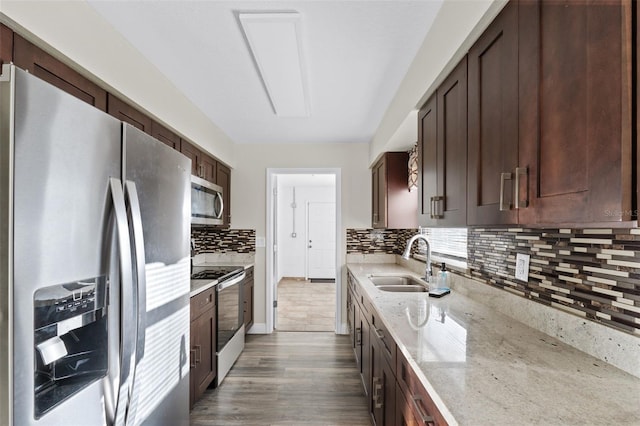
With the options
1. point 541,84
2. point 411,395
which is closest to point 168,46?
point 541,84

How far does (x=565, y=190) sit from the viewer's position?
0.77 m

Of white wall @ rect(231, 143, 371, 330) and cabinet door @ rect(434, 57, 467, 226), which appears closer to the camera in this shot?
cabinet door @ rect(434, 57, 467, 226)

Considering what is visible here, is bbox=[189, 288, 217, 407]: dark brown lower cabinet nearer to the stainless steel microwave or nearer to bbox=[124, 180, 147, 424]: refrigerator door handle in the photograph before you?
the stainless steel microwave

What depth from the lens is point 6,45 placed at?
109 cm

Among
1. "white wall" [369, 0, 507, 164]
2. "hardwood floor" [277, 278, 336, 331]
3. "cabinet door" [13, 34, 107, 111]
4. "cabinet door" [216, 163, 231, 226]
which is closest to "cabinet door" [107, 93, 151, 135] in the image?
"cabinet door" [13, 34, 107, 111]

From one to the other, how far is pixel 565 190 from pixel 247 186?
362cm

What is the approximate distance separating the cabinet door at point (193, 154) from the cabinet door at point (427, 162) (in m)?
1.91

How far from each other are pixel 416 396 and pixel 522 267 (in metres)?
0.78

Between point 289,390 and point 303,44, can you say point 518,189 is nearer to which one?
point 303,44

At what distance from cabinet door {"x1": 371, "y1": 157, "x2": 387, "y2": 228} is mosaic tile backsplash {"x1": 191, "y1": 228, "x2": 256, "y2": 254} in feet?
5.18

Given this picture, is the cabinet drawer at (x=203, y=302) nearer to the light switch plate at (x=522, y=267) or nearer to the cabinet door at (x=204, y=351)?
the cabinet door at (x=204, y=351)

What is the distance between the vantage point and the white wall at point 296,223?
7.66 m

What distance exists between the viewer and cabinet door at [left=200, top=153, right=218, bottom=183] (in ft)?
10.1

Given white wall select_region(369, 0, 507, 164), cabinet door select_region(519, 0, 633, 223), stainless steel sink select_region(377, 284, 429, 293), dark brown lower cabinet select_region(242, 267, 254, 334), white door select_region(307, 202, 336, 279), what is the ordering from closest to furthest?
cabinet door select_region(519, 0, 633, 223) → white wall select_region(369, 0, 507, 164) → stainless steel sink select_region(377, 284, 429, 293) → dark brown lower cabinet select_region(242, 267, 254, 334) → white door select_region(307, 202, 336, 279)
